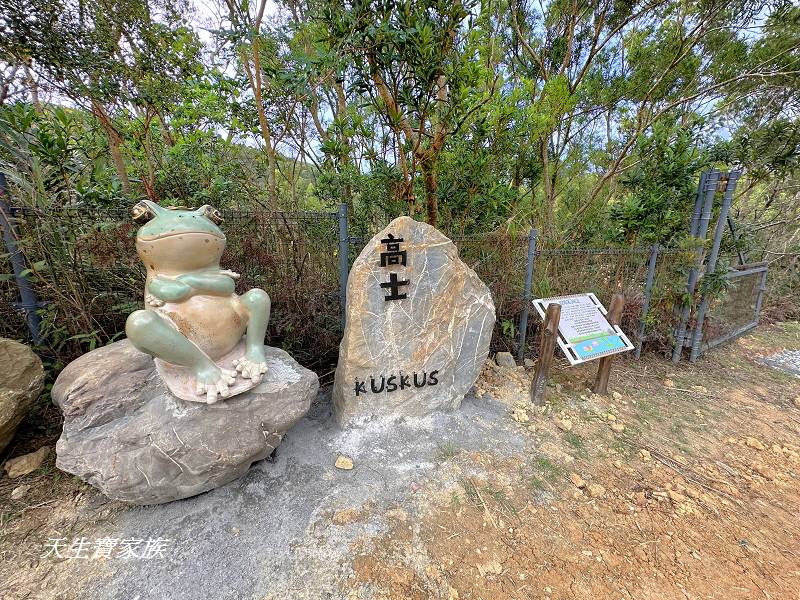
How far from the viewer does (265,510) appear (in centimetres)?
207

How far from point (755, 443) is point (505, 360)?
209 centimetres

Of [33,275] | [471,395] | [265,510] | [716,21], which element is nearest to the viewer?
[265,510]

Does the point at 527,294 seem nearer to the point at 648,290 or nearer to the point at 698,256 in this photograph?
the point at 648,290

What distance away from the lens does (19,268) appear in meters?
2.50

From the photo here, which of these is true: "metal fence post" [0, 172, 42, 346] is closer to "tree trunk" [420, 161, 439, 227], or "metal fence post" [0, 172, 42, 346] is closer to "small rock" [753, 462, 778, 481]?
"tree trunk" [420, 161, 439, 227]

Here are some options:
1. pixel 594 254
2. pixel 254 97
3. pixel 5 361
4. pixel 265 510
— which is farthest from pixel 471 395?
pixel 254 97

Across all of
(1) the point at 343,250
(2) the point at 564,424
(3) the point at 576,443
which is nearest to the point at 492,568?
(3) the point at 576,443

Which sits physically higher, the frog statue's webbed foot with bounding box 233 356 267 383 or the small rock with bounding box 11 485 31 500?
the frog statue's webbed foot with bounding box 233 356 267 383

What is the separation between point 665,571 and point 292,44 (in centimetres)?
518

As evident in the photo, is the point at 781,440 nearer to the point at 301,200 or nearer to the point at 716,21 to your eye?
the point at 716,21

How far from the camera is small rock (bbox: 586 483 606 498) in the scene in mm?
2287

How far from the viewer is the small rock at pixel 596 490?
2.29 meters

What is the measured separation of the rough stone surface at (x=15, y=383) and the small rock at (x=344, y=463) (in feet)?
6.27

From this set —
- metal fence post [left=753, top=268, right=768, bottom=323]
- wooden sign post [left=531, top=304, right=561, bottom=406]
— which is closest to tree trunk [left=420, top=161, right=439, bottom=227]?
wooden sign post [left=531, top=304, right=561, bottom=406]
